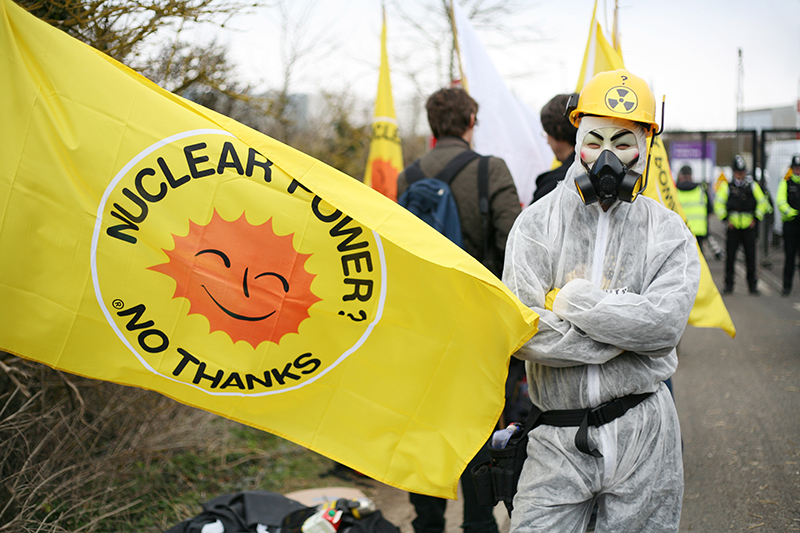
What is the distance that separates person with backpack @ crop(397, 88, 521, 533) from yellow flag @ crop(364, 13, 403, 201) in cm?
253

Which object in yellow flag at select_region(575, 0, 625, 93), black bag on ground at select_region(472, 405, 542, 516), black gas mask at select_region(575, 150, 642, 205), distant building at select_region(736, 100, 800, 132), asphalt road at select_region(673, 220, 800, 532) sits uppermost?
distant building at select_region(736, 100, 800, 132)

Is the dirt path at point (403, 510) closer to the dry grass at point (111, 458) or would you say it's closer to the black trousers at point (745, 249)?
the dry grass at point (111, 458)

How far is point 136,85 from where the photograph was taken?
96.6 inches

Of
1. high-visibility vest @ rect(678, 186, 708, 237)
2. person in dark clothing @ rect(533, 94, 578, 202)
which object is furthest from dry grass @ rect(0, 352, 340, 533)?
high-visibility vest @ rect(678, 186, 708, 237)

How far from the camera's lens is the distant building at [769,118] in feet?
106

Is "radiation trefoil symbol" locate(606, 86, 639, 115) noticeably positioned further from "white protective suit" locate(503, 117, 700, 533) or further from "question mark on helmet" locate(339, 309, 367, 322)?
"question mark on helmet" locate(339, 309, 367, 322)

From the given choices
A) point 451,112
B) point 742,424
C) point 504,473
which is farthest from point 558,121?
point 742,424

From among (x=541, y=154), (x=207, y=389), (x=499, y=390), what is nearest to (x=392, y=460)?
(x=499, y=390)

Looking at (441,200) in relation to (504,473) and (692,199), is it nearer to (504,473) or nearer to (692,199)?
(504,473)

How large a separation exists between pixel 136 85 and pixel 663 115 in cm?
195

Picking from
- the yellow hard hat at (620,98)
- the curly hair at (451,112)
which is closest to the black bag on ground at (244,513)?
the curly hair at (451,112)

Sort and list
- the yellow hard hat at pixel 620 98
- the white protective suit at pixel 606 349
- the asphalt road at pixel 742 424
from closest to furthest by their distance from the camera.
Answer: the white protective suit at pixel 606 349, the yellow hard hat at pixel 620 98, the asphalt road at pixel 742 424

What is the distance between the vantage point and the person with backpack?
130 inches

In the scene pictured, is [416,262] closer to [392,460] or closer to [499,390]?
[499,390]
